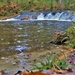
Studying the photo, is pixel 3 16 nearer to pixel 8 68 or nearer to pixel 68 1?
pixel 68 1

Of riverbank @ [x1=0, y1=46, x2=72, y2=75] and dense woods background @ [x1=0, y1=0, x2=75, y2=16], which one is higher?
dense woods background @ [x1=0, y1=0, x2=75, y2=16]

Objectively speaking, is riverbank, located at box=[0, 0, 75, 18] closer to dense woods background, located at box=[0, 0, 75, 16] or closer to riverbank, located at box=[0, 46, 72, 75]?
dense woods background, located at box=[0, 0, 75, 16]

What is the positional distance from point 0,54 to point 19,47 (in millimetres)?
1476

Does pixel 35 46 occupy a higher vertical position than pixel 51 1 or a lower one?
lower

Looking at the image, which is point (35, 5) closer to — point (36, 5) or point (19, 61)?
point (36, 5)

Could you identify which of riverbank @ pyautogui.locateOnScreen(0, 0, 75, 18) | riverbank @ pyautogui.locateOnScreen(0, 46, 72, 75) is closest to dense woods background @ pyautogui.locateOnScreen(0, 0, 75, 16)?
riverbank @ pyautogui.locateOnScreen(0, 0, 75, 18)

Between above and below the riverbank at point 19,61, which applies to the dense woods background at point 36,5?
above

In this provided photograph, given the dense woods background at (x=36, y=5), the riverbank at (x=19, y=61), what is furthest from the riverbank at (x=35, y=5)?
the riverbank at (x=19, y=61)

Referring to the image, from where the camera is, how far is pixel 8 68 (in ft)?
22.2

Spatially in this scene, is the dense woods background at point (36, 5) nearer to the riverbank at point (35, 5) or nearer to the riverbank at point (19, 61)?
the riverbank at point (35, 5)

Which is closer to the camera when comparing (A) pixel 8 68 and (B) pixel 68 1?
(A) pixel 8 68

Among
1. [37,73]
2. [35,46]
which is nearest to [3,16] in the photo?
[35,46]

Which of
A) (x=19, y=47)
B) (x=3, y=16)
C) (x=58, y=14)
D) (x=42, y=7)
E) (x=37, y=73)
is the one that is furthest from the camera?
(x=42, y=7)

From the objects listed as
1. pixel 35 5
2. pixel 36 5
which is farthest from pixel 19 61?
pixel 35 5
